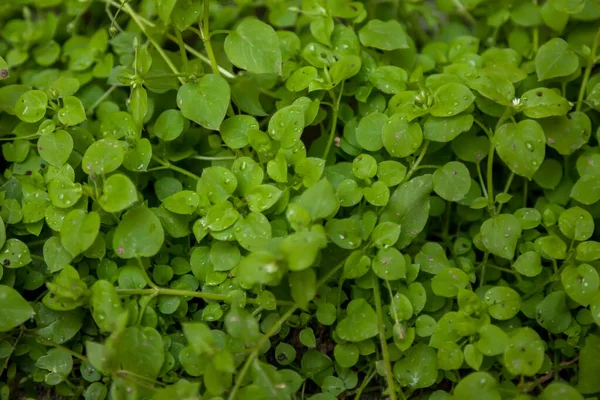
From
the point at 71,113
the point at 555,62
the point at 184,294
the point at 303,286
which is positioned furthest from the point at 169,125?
the point at 555,62

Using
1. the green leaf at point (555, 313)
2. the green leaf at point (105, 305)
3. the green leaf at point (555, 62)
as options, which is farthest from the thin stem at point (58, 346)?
the green leaf at point (555, 62)

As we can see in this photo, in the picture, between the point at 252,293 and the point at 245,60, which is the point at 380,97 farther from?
the point at 252,293

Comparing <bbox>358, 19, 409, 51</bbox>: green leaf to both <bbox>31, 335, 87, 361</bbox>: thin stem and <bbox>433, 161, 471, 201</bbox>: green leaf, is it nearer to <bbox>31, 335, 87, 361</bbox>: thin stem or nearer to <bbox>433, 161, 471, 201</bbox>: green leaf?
<bbox>433, 161, 471, 201</bbox>: green leaf

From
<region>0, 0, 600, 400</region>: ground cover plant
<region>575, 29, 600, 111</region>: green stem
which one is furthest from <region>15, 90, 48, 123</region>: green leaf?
<region>575, 29, 600, 111</region>: green stem

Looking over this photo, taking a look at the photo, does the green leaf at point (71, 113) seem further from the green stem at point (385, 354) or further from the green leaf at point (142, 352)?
the green stem at point (385, 354)

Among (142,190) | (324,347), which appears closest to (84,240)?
(142,190)

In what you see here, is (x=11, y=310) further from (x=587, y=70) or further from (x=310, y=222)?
(x=587, y=70)
